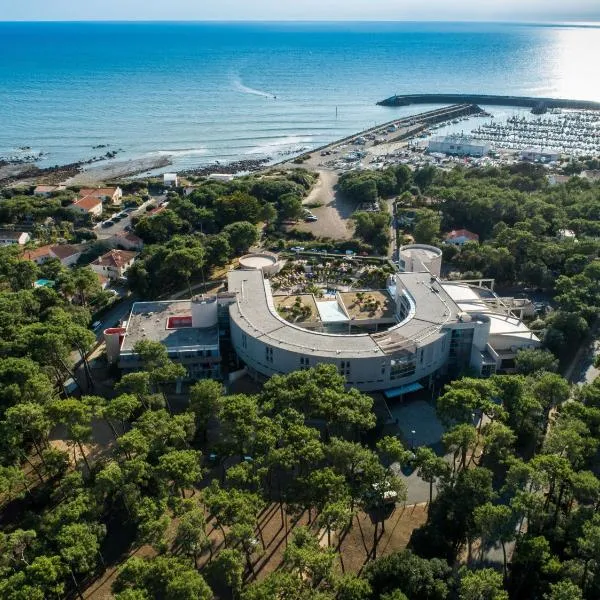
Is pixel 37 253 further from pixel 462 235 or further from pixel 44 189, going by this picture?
pixel 462 235

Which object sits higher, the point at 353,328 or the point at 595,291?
the point at 595,291

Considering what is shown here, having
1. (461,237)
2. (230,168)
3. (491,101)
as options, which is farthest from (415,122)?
(461,237)

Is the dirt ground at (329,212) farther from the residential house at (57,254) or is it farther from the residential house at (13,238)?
the residential house at (13,238)

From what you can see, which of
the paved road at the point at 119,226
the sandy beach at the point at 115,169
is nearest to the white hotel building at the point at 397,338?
the paved road at the point at 119,226

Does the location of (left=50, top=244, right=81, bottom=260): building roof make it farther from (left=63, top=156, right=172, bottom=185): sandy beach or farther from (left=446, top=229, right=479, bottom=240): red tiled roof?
(left=446, top=229, right=479, bottom=240): red tiled roof

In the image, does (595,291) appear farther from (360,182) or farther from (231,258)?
(360,182)

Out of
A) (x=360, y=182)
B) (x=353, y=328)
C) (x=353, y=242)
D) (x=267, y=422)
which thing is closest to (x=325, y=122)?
(x=360, y=182)

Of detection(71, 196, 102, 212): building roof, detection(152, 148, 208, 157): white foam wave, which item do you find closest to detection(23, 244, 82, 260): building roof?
detection(71, 196, 102, 212): building roof
